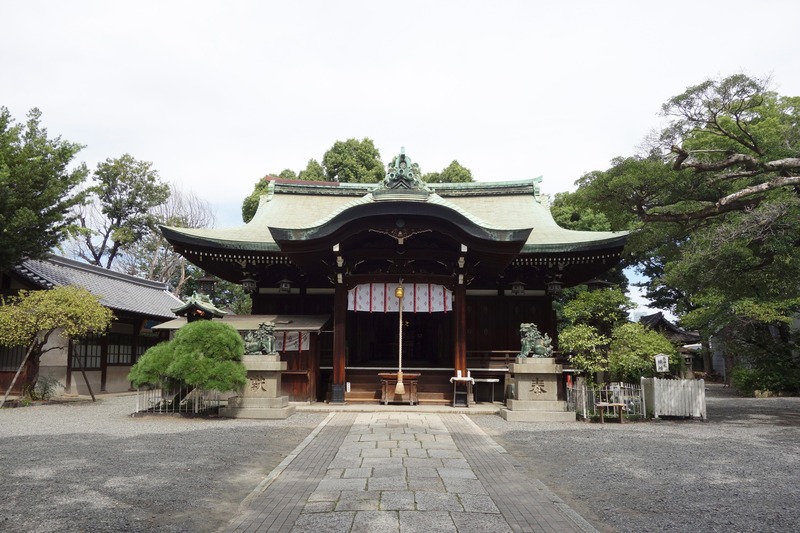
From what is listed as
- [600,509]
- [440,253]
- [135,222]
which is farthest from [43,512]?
[135,222]

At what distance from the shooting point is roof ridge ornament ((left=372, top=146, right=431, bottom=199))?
45.3ft

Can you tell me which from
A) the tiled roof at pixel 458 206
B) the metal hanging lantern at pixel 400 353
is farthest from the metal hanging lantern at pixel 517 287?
the metal hanging lantern at pixel 400 353

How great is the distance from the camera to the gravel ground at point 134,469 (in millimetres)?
4680

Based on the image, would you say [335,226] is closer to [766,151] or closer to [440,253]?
[440,253]

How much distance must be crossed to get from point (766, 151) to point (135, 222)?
102 feet

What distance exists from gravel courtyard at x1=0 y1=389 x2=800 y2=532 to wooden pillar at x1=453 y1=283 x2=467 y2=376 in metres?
2.13

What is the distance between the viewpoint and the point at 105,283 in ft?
73.7

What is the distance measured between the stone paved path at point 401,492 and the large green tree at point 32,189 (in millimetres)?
10786

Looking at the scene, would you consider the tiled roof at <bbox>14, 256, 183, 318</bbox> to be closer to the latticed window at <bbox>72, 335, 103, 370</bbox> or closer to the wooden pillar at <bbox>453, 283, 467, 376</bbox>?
the latticed window at <bbox>72, 335, 103, 370</bbox>

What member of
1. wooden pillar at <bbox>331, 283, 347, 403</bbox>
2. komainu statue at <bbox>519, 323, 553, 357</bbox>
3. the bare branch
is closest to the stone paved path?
komainu statue at <bbox>519, 323, 553, 357</bbox>

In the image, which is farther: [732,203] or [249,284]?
[249,284]

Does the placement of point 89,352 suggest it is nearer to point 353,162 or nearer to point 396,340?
point 396,340

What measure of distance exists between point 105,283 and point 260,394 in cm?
1401

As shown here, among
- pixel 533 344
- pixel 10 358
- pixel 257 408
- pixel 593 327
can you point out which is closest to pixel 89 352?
pixel 10 358
